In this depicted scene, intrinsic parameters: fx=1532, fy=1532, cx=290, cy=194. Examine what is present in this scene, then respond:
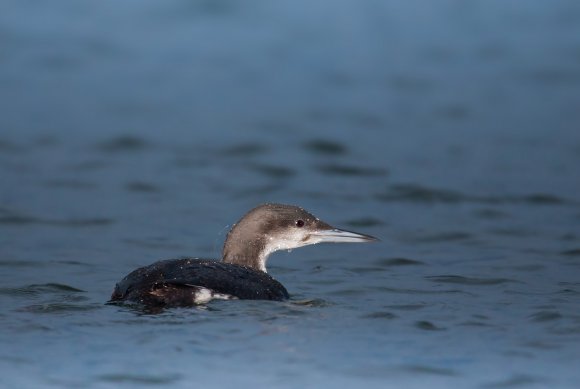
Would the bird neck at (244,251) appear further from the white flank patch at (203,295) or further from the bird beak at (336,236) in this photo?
the white flank patch at (203,295)

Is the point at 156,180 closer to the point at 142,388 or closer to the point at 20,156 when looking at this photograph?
the point at 20,156

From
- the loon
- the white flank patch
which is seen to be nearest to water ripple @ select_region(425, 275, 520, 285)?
the loon

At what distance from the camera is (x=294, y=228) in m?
9.65

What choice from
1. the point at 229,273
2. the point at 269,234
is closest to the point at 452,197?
the point at 269,234

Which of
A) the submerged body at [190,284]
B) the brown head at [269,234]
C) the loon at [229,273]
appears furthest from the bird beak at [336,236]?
the submerged body at [190,284]

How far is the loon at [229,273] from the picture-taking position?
8219 millimetres

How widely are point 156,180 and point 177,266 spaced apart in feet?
16.4

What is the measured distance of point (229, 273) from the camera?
27.8 ft

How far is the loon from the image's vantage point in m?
8.22

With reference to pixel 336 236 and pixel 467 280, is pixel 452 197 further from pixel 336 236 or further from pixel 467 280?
pixel 336 236

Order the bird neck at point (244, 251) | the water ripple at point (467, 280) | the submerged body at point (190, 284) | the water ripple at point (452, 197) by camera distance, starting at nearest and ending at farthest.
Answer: the submerged body at point (190, 284) → the bird neck at point (244, 251) → the water ripple at point (467, 280) → the water ripple at point (452, 197)

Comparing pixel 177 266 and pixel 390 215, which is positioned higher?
pixel 390 215

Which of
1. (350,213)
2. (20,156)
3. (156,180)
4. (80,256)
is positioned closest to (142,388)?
(80,256)

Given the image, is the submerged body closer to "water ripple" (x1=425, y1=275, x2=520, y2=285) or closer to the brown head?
the brown head
